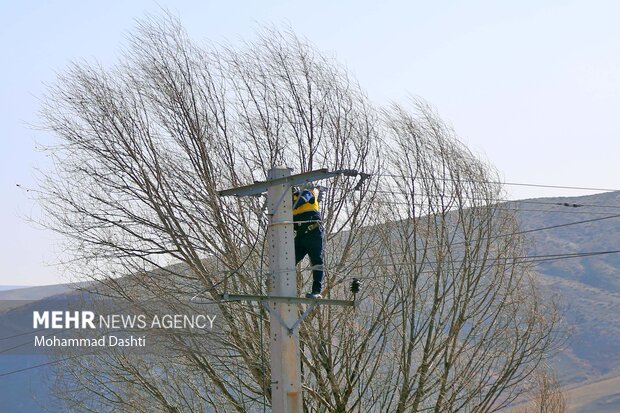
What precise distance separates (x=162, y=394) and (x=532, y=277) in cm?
865

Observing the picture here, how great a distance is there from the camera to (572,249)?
17250 centimetres

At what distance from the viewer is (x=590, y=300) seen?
168875 mm

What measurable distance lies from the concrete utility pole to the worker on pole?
41 cm

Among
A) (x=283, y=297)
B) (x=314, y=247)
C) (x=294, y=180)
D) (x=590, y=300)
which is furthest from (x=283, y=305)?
(x=590, y=300)

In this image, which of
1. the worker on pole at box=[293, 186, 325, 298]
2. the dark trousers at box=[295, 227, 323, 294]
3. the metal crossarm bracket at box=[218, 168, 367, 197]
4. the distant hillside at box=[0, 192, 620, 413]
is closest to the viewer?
the metal crossarm bracket at box=[218, 168, 367, 197]

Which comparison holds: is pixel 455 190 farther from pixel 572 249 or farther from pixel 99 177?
pixel 572 249

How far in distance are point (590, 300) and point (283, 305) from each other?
532 feet

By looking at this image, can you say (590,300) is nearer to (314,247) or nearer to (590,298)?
(590,298)

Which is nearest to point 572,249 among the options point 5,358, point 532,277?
point 5,358

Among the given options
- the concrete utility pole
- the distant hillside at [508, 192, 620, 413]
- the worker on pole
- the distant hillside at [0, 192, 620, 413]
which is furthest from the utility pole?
the distant hillside at [508, 192, 620, 413]

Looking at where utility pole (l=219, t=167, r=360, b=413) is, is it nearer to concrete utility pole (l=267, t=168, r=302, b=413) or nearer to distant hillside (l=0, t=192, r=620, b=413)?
concrete utility pole (l=267, t=168, r=302, b=413)

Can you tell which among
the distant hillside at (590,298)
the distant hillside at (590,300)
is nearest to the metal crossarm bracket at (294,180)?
the distant hillside at (590,298)

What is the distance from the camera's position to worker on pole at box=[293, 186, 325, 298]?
1420 cm

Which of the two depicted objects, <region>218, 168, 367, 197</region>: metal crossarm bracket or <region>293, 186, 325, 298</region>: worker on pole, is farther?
<region>293, 186, 325, 298</region>: worker on pole
